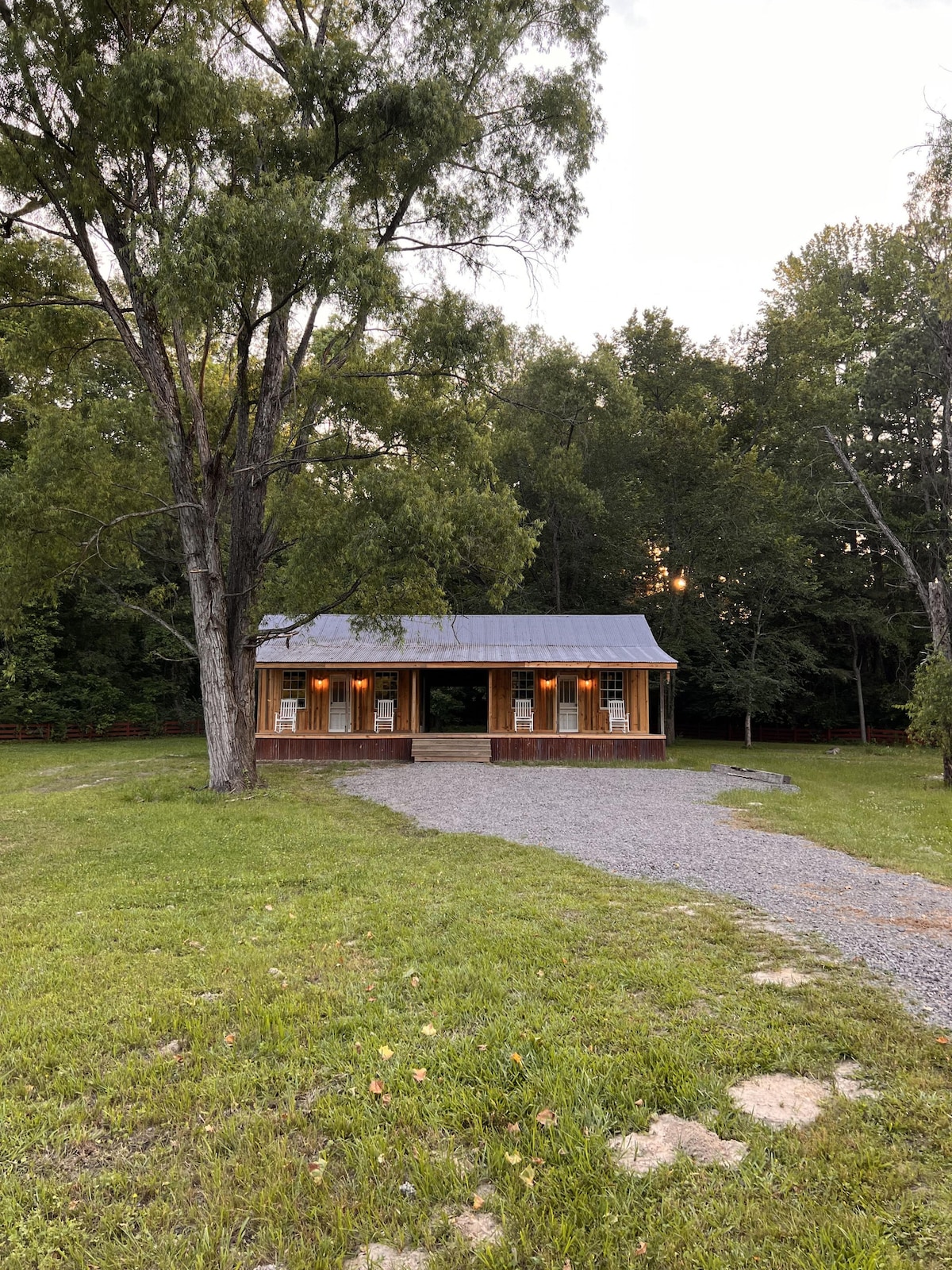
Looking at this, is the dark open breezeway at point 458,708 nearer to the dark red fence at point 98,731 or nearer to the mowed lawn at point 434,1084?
the dark red fence at point 98,731

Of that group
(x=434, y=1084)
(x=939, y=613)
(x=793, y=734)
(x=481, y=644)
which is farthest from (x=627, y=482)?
(x=434, y=1084)

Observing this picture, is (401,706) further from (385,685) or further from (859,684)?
(859,684)

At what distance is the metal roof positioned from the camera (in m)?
18.1

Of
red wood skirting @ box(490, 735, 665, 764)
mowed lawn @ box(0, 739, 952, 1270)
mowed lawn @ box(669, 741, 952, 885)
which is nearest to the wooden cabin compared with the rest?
red wood skirting @ box(490, 735, 665, 764)

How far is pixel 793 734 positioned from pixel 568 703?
14.8 metres

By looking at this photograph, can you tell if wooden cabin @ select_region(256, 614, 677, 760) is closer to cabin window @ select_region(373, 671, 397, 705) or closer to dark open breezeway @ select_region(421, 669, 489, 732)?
cabin window @ select_region(373, 671, 397, 705)

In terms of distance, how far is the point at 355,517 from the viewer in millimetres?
10695

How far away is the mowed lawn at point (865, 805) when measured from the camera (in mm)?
7168

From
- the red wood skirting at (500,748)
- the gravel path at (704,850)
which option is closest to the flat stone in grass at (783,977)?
the gravel path at (704,850)

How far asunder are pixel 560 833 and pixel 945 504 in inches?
617

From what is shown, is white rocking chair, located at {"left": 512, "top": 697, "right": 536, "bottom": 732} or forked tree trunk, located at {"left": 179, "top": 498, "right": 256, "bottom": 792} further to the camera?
white rocking chair, located at {"left": 512, "top": 697, "right": 536, "bottom": 732}

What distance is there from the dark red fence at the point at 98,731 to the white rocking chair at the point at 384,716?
11520 millimetres

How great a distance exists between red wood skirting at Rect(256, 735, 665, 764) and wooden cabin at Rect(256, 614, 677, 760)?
25 millimetres

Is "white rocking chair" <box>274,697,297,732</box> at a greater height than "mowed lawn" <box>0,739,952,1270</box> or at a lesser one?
greater
